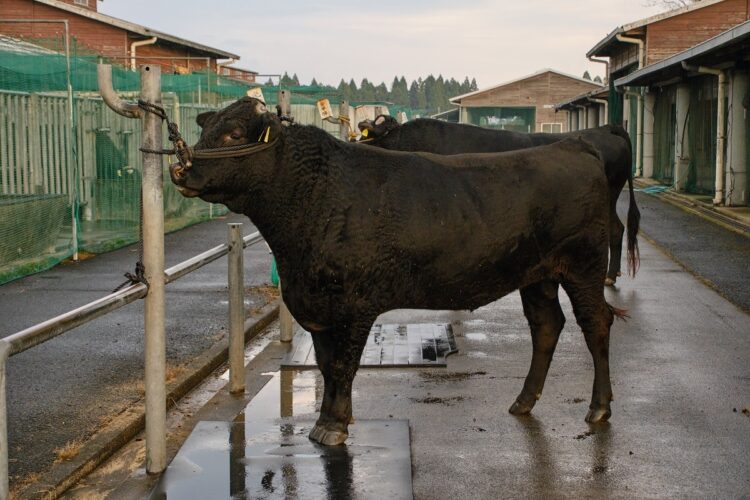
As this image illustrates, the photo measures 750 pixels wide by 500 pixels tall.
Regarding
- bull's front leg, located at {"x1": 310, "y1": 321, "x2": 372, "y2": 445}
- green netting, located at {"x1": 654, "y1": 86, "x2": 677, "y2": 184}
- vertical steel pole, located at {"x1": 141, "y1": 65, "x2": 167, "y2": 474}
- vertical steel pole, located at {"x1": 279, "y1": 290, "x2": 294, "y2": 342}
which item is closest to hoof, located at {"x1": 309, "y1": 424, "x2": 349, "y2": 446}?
bull's front leg, located at {"x1": 310, "y1": 321, "x2": 372, "y2": 445}

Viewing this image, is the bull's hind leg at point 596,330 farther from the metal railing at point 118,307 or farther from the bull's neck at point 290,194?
the metal railing at point 118,307

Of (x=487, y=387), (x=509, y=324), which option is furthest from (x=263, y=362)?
(x=509, y=324)

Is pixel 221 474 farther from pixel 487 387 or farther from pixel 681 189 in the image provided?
pixel 681 189

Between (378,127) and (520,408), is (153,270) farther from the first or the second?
(378,127)

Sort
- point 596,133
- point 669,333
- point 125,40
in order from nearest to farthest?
1. point 669,333
2. point 596,133
3. point 125,40

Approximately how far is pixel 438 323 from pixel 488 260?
408 cm

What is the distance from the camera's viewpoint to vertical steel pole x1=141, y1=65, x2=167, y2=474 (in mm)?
5574

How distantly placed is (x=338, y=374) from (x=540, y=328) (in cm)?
163

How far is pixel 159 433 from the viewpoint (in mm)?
5652

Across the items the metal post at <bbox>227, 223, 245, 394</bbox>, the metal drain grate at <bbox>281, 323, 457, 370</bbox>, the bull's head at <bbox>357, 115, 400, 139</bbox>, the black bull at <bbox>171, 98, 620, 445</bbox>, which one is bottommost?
the metal drain grate at <bbox>281, 323, 457, 370</bbox>

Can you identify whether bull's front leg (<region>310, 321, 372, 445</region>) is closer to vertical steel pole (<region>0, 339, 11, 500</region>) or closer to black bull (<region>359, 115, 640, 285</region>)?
vertical steel pole (<region>0, 339, 11, 500</region>)

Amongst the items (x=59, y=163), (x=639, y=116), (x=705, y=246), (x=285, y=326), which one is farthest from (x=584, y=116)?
(x=285, y=326)

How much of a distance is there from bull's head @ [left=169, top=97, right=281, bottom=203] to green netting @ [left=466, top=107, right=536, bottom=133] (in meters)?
75.2

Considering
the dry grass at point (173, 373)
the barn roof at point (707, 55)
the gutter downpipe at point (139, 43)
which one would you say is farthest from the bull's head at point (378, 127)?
the gutter downpipe at point (139, 43)
